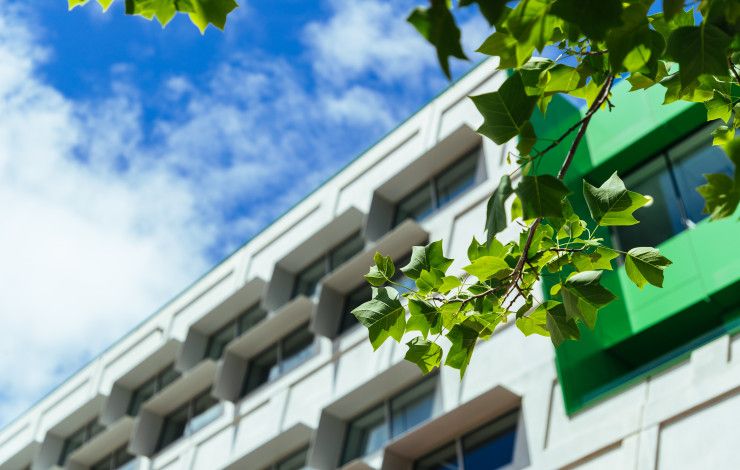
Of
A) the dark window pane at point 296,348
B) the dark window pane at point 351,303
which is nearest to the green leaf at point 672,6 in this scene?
the dark window pane at point 351,303

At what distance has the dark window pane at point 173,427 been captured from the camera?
23.2m

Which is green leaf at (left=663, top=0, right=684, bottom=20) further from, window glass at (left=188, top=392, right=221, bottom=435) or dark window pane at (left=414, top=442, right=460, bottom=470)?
window glass at (left=188, top=392, right=221, bottom=435)

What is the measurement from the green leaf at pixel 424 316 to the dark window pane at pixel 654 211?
11.7 meters

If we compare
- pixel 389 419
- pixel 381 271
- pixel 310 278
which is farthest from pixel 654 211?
pixel 381 271

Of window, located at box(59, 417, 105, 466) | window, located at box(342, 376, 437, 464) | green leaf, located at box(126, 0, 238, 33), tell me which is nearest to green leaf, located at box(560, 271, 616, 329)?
green leaf, located at box(126, 0, 238, 33)

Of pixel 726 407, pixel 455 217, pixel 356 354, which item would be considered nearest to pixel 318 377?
pixel 356 354

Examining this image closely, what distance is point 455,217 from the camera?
59.8 ft

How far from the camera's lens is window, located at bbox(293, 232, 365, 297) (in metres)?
21.5

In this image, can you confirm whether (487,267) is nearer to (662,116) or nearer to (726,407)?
(726,407)

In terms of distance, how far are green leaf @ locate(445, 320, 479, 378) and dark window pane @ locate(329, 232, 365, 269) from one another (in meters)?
17.2

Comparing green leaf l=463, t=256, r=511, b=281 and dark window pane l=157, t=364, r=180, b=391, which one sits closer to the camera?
green leaf l=463, t=256, r=511, b=281

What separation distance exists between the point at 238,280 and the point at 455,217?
7.24 meters

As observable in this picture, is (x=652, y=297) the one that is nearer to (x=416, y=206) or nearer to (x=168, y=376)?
(x=416, y=206)

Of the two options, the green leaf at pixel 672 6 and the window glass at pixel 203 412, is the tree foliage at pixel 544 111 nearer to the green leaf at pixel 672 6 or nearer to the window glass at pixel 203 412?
the green leaf at pixel 672 6
